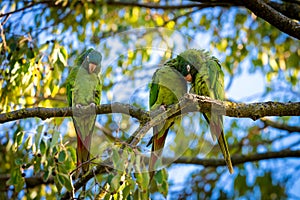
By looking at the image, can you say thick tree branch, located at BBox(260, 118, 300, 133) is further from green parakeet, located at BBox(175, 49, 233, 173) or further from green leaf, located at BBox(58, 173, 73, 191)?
green leaf, located at BBox(58, 173, 73, 191)

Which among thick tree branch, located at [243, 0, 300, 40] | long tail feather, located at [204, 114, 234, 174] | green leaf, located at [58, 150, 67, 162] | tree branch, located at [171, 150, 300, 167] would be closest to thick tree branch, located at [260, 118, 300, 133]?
tree branch, located at [171, 150, 300, 167]

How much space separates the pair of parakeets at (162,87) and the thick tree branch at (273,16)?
1.96 ft

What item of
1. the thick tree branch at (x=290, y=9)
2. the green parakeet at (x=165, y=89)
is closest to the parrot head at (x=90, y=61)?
the green parakeet at (x=165, y=89)

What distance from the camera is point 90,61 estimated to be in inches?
161

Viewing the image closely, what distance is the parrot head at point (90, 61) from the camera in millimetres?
4067

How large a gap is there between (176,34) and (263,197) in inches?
83.6

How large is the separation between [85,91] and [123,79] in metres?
0.35

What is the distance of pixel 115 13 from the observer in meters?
5.77

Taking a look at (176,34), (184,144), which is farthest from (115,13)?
(184,144)

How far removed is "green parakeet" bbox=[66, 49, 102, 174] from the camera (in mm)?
3652

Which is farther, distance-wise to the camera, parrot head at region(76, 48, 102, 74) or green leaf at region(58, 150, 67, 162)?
parrot head at region(76, 48, 102, 74)

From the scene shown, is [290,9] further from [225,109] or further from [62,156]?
[62,156]

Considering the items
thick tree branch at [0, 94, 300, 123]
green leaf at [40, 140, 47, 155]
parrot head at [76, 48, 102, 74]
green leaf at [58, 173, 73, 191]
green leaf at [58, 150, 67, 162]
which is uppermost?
parrot head at [76, 48, 102, 74]

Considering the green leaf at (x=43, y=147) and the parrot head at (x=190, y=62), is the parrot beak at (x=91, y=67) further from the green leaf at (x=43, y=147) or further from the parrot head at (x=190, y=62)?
the green leaf at (x=43, y=147)
